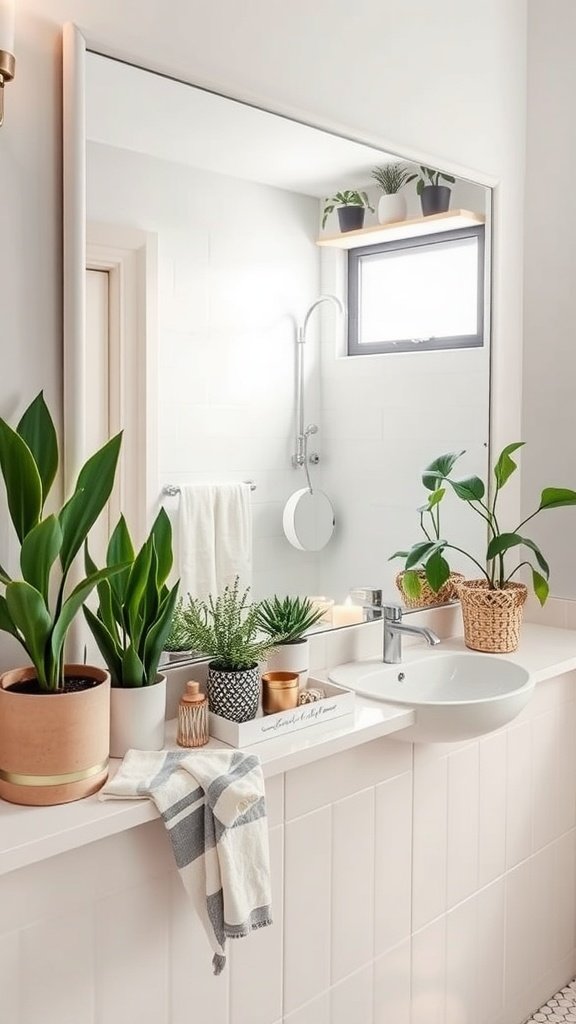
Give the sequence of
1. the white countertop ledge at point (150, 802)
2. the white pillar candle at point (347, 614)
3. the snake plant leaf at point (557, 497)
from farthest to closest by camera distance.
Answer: the snake plant leaf at point (557, 497), the white pillar candle at point (347, 614), the white countertop ledge at point (150, 802)

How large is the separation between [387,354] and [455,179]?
482 millimetres

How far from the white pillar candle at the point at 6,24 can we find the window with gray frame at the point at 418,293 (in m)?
0.85

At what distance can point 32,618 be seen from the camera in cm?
128

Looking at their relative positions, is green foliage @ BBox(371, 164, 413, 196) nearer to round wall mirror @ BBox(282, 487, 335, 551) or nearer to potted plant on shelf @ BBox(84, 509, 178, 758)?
round wall mirror @ BBox(282, 487, 335, 551)

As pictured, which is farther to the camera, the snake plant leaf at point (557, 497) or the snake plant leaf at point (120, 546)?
the snake plant leaf at point (557, 497)

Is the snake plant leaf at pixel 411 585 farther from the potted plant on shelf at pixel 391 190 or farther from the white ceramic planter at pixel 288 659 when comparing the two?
the potted plant on shelf at pixel 391 190

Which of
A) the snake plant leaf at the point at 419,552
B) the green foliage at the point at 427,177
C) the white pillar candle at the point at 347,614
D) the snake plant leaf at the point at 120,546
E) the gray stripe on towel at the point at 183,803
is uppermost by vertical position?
the green foliage at the point at 427,177

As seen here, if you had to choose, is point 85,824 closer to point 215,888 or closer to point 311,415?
point 215,888

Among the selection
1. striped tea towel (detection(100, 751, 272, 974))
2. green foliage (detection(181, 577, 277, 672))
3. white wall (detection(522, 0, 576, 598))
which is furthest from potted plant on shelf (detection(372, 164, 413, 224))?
striped tea towel (detection(100, 751, 272, 974))

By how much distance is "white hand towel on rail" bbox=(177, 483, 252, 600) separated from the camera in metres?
1.72

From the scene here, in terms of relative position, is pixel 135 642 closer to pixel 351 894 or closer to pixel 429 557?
pixel 351 894

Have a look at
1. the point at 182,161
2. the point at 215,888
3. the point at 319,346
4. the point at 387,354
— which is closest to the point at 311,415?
the point at 319,346

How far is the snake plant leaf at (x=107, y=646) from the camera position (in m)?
1.46

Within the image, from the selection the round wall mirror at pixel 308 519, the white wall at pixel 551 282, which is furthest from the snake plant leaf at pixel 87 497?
the white wall at pixel 551 282
